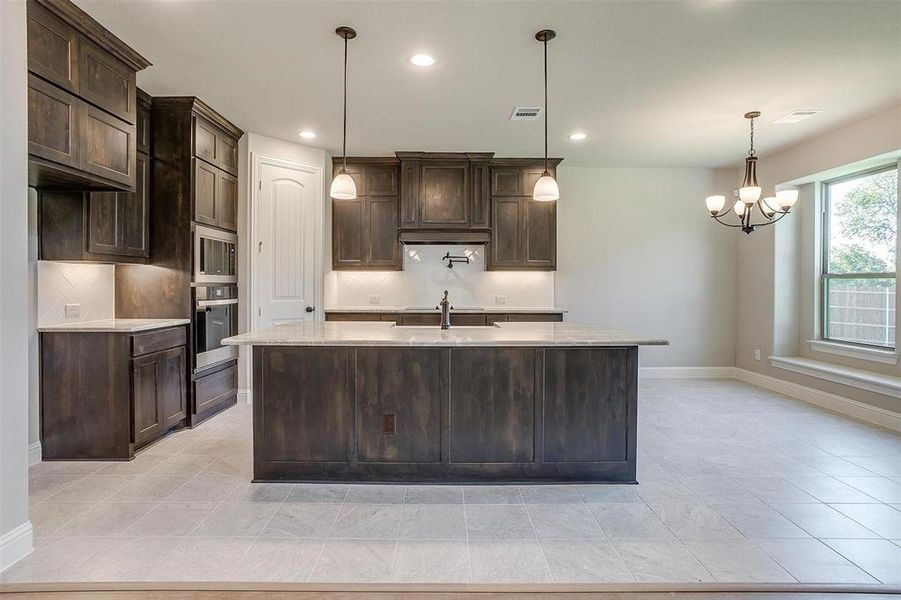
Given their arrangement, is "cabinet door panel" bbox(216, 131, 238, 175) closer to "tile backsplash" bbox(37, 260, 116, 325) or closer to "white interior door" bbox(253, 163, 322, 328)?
"white interior door" bbox(253, 163, 322, 328)

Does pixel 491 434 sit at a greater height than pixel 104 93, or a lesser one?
lesser

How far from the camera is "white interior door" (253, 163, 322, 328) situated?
487 centimetres

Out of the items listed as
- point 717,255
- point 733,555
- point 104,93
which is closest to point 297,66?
point 104,93

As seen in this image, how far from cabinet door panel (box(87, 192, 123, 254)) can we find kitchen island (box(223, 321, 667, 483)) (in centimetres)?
161

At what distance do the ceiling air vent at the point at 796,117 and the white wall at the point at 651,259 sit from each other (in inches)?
71.7

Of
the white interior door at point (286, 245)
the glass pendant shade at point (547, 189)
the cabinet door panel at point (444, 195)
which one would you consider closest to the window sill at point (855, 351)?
the glass pendant shade at point (547, 189)

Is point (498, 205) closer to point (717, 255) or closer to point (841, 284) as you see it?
point (717, 255)

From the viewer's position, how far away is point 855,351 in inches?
187

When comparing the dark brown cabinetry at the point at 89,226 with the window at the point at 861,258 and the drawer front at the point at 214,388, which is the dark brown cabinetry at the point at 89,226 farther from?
the window at the point at 861,258

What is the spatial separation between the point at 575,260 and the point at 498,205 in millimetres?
1277

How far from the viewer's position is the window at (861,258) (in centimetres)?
450

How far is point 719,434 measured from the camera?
3.93 meters

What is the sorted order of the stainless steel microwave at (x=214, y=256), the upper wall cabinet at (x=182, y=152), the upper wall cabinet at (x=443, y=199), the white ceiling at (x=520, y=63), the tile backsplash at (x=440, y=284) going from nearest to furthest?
the white ceiling at (x=520, y=63) < the upper wall cabinet at (x=182, y=152) < the stainless steel microwave at (x=214, y=256) < the upper wall cabinet at (x=443, y=199) < the tile backsplash at (x=440, y=284)

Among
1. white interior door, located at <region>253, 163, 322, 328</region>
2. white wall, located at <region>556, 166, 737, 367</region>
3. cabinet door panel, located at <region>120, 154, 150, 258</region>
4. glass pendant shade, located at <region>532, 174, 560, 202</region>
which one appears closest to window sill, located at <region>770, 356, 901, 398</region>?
white wall, located at <region>556, 166, 737, 367</region>
